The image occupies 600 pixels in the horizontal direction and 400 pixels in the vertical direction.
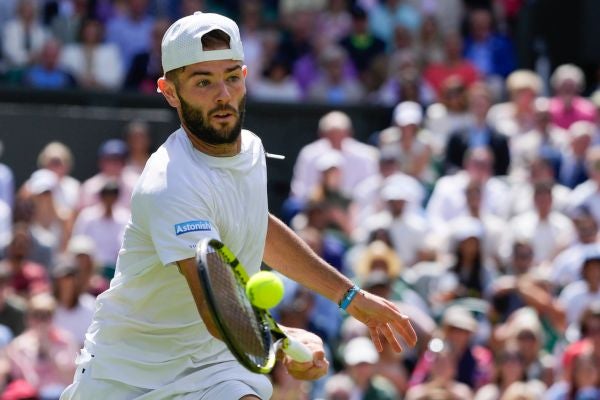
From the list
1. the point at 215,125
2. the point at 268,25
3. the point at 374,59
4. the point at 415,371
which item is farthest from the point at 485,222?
the point at 215,125

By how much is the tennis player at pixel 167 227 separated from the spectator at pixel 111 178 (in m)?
7.88

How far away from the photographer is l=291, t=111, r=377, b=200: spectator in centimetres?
1389

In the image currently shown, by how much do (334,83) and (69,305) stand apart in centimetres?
533

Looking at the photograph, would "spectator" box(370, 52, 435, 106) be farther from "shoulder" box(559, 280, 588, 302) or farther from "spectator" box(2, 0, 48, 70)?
"shoulder" box(559, 280, 588, 302)

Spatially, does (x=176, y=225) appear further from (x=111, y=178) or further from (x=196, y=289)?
(x=111, y=178)

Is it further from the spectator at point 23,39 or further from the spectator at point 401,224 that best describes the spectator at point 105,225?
the spectator at point 23,39

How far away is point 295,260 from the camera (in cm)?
561

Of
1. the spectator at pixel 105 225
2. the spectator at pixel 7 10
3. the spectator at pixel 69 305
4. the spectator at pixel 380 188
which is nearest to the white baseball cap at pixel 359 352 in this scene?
the spectator at pixel 69 305

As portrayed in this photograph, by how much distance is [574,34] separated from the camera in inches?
686

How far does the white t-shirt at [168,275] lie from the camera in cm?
496

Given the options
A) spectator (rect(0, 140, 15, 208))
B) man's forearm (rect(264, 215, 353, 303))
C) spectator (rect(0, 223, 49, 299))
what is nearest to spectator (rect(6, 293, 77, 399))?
spectator (rect(0, 223, 49, 299))

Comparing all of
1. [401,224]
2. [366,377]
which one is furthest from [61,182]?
[366,377]

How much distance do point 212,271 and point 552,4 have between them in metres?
13.6

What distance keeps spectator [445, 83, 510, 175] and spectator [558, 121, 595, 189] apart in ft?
1.89
